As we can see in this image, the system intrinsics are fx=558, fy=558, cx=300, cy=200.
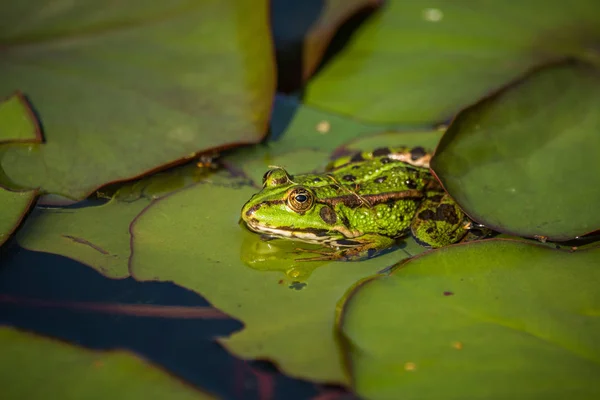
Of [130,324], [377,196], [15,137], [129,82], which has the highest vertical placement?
[129,82]

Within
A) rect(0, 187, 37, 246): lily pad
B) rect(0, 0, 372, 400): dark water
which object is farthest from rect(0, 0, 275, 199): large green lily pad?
rect(0, 0, 372, 400): dark water

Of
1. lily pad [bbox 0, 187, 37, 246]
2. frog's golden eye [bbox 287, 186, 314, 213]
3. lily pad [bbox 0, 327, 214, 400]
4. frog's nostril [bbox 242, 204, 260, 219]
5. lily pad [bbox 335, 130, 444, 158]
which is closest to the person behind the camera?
lily pad [bbox 0, 327, 214, 400]

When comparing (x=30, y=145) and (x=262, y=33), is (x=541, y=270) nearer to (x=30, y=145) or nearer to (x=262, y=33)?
(x=262, y=33)

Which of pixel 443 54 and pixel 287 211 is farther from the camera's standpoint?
pixel 443 54

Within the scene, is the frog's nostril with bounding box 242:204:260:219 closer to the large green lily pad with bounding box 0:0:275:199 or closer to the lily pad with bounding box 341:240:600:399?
the large green lily pad with bounding box 0:0:275:199

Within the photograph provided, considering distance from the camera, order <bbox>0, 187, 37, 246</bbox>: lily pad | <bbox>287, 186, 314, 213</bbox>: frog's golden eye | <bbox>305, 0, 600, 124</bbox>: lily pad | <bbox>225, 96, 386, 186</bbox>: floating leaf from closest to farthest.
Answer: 1. <bbox>0, 187, 37, 246</bbox>: lily pad
2. <bbox>287, 186, 314, 213</bbox>: frog's golden eye
3. <bbox>225, 96, 386, 186</bbox>: floating leaf
4. <bbox>305, 0, 600, 124</bbox>: lily pad

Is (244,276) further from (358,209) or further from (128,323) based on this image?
(358,209)

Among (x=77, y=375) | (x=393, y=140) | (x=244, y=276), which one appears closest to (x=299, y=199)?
(x=244, y=276)
